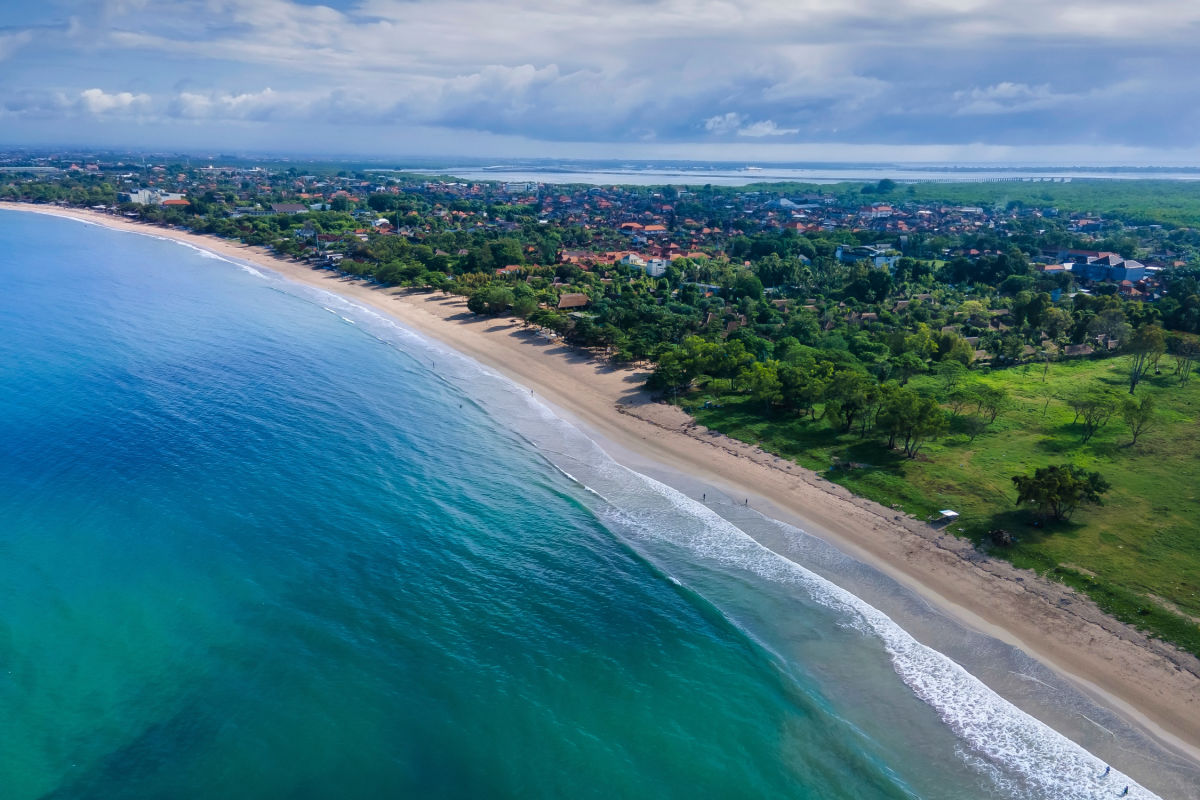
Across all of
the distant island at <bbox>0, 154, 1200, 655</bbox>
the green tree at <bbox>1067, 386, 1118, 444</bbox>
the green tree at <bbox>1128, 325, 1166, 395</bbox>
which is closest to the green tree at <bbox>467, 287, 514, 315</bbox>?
the distant island at <bbox>0, 154, 1200, 655</bbox>

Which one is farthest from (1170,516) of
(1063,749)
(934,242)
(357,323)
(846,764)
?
(934,242)

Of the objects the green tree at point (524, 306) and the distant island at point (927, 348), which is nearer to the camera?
the distant island at point (927, 348)

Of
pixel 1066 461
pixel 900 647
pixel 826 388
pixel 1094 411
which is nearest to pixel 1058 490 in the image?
pixel 1066 461

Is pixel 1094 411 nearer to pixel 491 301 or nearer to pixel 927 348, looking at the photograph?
pixel 927 348

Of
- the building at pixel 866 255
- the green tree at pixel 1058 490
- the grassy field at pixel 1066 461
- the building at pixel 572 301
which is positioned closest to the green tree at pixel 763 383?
the grassy field at pixel 1066 461

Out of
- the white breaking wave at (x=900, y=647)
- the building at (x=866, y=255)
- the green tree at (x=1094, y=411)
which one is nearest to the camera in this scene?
the white breaking wave at (x=900, y=647)

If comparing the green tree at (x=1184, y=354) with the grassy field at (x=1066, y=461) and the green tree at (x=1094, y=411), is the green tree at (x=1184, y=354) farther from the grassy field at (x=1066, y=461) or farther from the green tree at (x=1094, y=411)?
the green tree at (x=1094, y=411)
